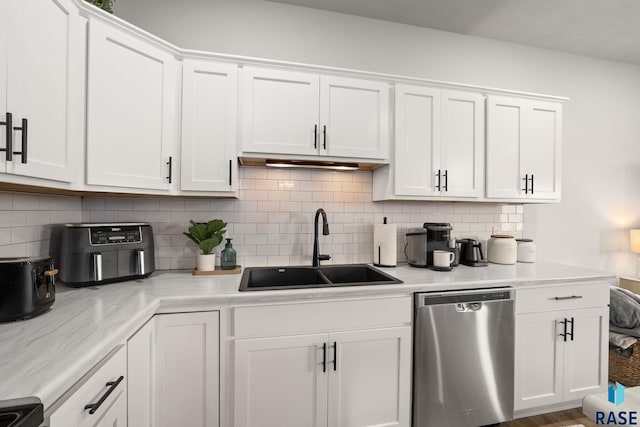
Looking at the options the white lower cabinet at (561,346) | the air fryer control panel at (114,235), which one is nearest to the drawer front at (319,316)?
the air fryer control panel at (114,235)

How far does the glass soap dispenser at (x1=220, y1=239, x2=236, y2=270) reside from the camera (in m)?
2.08

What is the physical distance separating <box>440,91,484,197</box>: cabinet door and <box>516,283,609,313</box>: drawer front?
78 centimetres

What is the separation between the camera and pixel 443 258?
2184mm

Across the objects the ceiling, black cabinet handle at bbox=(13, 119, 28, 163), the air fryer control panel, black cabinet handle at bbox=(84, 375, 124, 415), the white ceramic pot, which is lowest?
black cabinet handle at bbox=(84, 375, 124, 415)

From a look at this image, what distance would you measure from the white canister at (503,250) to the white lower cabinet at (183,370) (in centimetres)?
221

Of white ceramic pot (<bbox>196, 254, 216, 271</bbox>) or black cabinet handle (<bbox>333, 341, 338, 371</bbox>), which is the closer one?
black cabinet handle (<bbox>333, 341, 338, 371</bbox>)

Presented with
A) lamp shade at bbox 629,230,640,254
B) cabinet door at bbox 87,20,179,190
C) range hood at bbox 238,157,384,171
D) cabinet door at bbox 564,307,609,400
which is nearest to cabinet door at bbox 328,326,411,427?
range hood at bbox 238,157,384,171

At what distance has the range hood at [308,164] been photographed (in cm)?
210

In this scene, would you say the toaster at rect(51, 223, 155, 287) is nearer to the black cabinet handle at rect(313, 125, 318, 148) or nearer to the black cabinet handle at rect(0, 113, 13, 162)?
the black cabinet handle at rect(0, 113, 13, 162)

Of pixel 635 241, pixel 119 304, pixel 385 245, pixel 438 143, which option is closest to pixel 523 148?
pixel 438 143

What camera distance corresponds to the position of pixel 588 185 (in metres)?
3.09

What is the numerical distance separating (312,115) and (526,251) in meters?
2.11

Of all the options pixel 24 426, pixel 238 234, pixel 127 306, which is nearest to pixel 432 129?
pixel 238 234

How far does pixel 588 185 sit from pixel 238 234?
11.3 feet
